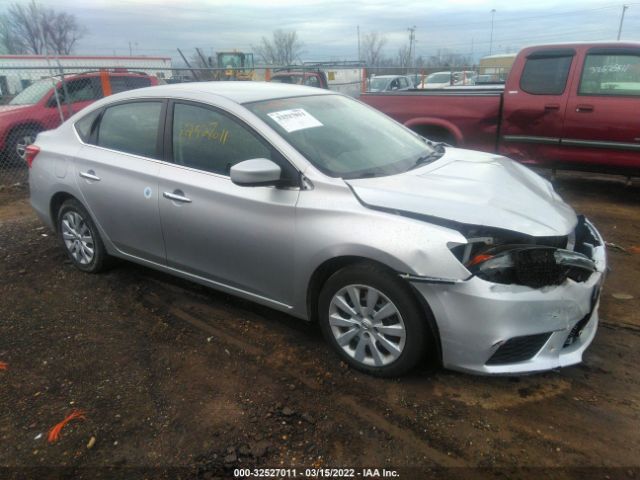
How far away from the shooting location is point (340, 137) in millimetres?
3359

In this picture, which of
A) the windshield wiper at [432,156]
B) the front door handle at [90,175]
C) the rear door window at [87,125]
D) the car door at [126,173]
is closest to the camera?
the windshield wiper at [432,156]

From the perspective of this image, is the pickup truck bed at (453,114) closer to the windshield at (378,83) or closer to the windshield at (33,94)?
the windshield at (33,94)

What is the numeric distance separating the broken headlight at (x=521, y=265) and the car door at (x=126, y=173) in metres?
2.30

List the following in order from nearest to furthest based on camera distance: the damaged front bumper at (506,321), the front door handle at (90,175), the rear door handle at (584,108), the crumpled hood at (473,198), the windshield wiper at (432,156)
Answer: the damaged front bumper at (506,321), the crumpled hood at (473,198), the windshield wiper at (432,156), the front door handle at (90,175), the rear door handle at (584,108)

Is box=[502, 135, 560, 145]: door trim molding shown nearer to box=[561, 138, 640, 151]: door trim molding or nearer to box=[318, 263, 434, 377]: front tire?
box=[561, 138, 640, 151]: door trim molding

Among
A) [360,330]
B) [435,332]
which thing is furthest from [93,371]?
[435,332]

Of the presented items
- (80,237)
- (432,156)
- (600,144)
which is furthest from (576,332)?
(600,144)

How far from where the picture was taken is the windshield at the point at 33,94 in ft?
31.0

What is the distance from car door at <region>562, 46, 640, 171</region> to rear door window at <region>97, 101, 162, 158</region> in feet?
16.4

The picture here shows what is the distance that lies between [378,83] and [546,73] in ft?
43.0

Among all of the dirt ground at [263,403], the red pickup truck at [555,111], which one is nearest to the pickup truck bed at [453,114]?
the red pickup truck at [555,111]

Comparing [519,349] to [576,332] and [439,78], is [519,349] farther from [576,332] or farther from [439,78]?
[439,78]

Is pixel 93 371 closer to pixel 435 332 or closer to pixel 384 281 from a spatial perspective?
pixel 384 281

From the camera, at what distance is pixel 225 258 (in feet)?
10.8
